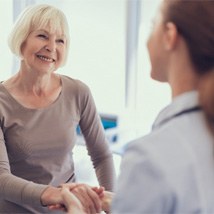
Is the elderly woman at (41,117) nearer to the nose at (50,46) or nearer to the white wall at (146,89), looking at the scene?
the nose at (50,46)

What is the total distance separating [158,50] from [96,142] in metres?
0.95

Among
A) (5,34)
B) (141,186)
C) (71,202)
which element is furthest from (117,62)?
(141,186)

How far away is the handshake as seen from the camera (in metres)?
1.32

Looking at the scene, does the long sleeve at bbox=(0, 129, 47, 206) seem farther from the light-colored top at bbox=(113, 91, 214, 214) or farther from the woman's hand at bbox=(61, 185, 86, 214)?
the light-colored top at bbox=(113, 91, 214, 214)

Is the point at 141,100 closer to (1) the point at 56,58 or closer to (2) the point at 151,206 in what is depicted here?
(1) the point at 56,58

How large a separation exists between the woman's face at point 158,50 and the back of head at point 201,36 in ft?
0.16

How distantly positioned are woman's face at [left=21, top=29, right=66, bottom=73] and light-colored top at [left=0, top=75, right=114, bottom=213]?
0.11m

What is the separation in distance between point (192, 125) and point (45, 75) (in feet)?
3.33

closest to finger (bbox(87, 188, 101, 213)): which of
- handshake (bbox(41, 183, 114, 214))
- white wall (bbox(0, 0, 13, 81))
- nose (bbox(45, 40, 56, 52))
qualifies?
handshake (bbox(41, 183, 114, 214))

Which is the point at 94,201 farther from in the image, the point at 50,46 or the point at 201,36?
the point at 201,36

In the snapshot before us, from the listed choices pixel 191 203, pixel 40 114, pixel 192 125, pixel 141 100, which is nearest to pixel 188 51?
pixel 192 125

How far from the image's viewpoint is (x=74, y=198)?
132 centimetres

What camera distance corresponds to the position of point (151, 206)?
2.21 feet

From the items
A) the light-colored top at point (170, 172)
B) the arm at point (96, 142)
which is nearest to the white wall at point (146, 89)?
the arm at point (96, 142)
